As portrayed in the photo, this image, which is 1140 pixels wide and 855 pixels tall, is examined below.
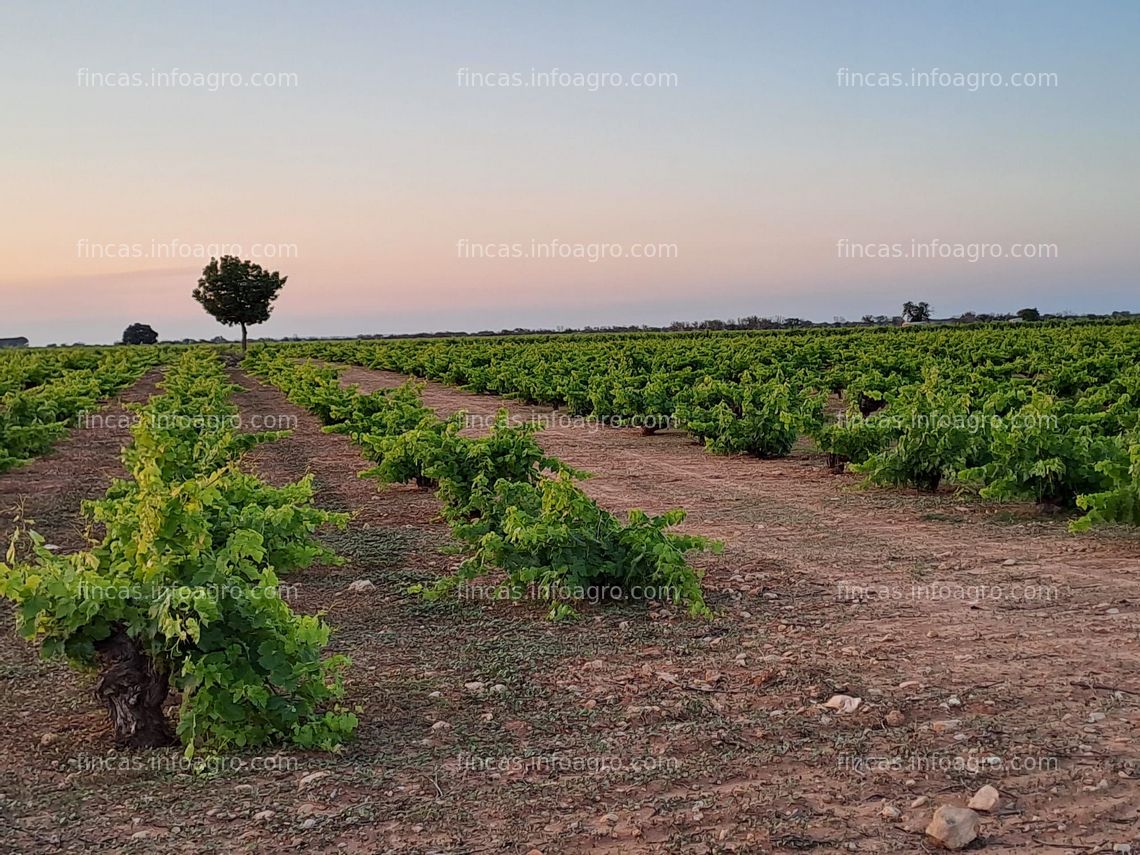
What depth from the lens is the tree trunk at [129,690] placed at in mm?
4395

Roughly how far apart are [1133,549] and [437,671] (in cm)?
547

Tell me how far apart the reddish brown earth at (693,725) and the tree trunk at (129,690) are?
5.6 inches

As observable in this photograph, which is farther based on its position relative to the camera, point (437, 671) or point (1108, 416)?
point (1108, 416)

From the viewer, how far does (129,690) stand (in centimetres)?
444

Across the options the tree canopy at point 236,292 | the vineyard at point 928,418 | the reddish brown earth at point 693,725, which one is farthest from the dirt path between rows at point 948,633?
the tree canopy at point 236,292

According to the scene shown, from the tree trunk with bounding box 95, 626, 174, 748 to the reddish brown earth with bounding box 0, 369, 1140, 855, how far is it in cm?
14

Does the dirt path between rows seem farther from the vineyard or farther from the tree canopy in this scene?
the tree canopy

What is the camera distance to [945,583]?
6988 millimetres

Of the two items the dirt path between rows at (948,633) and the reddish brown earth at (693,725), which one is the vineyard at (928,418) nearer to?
the dirt path between rows at (948,633)

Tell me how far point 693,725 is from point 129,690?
2481 millimetres

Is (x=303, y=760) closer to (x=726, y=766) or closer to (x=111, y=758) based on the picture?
(x=111, y=758)

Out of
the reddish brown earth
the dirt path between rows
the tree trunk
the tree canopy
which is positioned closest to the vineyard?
the dirt path between rows

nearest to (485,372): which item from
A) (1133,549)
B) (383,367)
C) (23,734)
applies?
(383,367)

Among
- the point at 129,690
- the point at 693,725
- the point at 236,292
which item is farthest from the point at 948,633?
the point at 236,292
